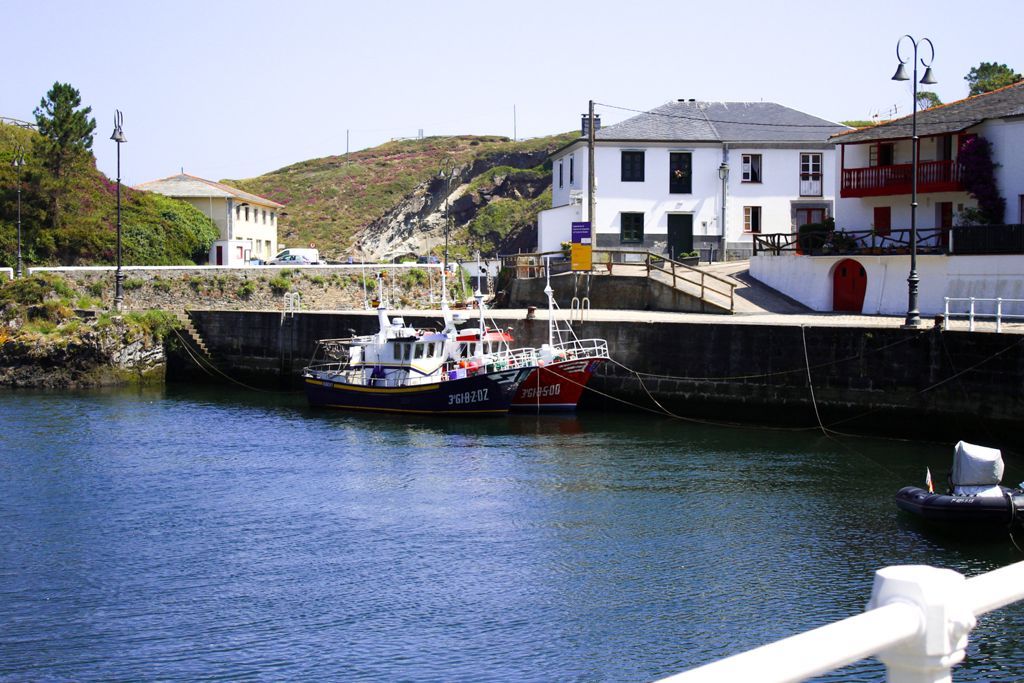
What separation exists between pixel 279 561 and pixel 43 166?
1698 inches

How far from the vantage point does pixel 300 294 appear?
50.5m

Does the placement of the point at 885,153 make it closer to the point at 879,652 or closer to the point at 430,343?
the point at 430,343

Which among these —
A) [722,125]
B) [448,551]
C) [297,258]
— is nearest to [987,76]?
[722,125]

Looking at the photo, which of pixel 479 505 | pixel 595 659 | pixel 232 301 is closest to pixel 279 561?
pixel 479 505

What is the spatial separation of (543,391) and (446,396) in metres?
2.93

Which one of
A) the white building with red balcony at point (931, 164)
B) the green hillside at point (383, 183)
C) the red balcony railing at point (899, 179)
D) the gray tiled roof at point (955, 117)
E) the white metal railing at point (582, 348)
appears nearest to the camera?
the white metal railing at point (582, 348)

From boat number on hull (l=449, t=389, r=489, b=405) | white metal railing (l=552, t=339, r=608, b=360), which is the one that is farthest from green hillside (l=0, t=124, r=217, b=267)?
white metal railing (l=552, t=339, r=608, b=360)

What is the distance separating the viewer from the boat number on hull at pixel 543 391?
32375 millimetres

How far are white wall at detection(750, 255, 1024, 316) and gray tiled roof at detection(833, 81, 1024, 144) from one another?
216 inches

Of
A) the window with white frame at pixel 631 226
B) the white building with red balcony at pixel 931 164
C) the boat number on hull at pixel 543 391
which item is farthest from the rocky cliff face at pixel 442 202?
the boat number on hull at pixel 543 391

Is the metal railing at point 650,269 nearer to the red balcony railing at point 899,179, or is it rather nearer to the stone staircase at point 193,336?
the red balcony railing at point 899,179

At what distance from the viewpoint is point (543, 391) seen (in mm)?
32469

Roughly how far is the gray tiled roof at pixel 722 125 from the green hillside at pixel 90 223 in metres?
23.8

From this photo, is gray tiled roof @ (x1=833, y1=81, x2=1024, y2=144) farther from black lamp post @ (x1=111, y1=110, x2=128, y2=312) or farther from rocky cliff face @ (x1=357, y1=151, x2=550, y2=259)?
rocky cliff face @ (x1=357, y1=151, x2=550, y2=259)
